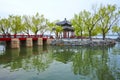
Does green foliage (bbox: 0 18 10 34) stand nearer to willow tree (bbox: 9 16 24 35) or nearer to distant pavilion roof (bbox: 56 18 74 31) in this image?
willow tree (bbox: 9 16 24 35)

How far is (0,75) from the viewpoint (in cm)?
1408

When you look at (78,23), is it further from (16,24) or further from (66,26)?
(16,24)

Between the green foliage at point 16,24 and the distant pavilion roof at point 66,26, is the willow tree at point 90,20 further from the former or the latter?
the green foliage at point 16,24

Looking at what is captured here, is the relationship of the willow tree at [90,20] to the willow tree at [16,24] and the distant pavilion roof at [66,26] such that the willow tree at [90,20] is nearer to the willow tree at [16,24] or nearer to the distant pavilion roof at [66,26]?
the distant pavilion roof at [66,26]

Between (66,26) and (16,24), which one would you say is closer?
(16,24)

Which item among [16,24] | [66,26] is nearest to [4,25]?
[16,24]

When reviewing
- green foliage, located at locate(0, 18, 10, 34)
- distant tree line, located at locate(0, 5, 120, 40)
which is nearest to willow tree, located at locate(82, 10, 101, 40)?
distant tree line, located at locate(0, 5, 120, 40)

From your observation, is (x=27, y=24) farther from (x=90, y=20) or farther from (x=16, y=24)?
(x=90, y=20)

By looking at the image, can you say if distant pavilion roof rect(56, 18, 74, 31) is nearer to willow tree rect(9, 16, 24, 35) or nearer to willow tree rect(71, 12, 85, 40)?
willow tree rect(71, 12, 85, 40)

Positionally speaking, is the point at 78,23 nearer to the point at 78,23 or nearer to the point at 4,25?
the point at 78,23

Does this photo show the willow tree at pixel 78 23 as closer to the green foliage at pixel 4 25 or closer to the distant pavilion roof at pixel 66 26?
the distant pavilion roof at pixel 66 26

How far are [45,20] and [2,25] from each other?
1221 cm

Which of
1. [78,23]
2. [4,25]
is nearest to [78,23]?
[78,23]

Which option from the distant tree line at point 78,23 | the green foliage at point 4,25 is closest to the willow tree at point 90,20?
the distant tree line at point 78,23
